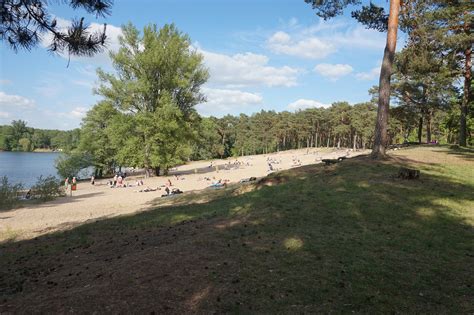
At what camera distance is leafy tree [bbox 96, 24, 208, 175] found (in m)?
36.2

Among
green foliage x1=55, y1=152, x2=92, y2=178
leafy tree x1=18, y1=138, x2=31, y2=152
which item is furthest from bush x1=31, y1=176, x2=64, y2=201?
leafy tree x1=18, y1=138, x2=31, y2=152

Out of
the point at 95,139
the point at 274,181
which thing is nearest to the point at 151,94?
the point at 95,139

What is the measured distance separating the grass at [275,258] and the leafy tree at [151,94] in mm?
24857

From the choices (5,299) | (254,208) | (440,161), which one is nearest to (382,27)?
(440,161)

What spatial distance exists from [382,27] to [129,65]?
1105 inches

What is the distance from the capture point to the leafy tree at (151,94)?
36250mm

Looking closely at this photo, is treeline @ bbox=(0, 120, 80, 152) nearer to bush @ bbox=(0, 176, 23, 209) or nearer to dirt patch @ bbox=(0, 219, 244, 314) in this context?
bush @ bbox=(0, 176, 23, 209)

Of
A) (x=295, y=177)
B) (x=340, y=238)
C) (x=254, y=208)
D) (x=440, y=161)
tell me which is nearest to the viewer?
(x=340, y=238)

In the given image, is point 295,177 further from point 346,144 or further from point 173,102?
point 346,144

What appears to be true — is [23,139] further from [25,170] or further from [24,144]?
[25,170]

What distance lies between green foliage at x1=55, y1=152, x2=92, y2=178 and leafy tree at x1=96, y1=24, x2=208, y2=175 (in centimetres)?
1145

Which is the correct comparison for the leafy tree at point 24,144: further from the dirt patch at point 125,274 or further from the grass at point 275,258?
the dirt patch at point 125,274

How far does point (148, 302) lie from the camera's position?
502cm

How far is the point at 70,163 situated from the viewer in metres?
45.3
